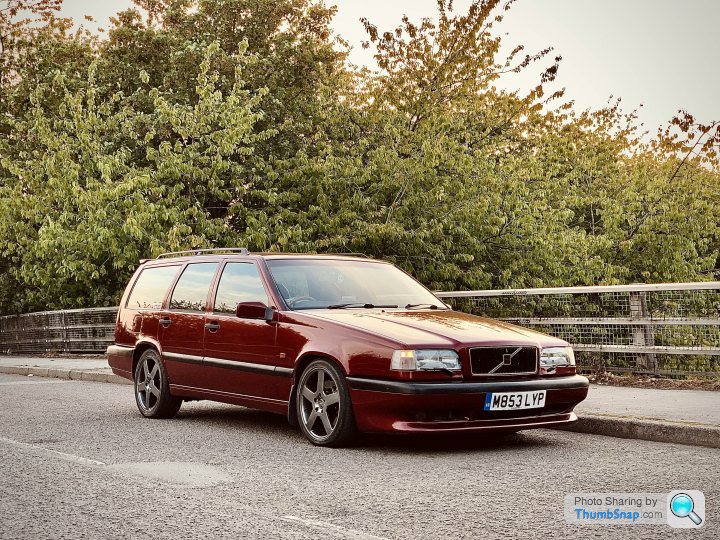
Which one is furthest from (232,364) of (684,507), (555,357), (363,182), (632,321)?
(363,182)

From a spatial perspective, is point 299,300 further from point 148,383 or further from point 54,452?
point 148,383

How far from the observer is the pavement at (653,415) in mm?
7984

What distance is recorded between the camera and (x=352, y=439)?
7.88 metres

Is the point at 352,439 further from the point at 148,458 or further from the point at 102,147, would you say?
the point at 102,147

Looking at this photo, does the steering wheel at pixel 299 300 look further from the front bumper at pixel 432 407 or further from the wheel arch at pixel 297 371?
the front bumper at pixel 432 407

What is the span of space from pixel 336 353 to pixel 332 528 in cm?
280

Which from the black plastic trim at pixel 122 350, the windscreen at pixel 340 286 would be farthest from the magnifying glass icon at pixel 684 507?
the black plastic trim at pixel 122 350

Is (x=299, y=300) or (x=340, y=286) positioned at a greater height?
(x=340, y=286)

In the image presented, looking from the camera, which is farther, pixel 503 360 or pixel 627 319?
pixel 627 319

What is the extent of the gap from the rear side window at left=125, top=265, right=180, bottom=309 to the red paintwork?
0.27 m

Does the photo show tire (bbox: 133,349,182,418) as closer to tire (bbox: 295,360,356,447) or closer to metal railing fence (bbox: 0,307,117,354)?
tire (bbox: 295,360,356,447)

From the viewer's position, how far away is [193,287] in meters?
9.95

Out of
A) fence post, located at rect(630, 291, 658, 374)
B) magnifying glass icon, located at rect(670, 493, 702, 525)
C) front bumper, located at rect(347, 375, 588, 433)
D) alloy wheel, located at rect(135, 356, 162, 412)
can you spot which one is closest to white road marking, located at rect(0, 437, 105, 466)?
alloy wheel, located at rect(135, 356, 162, 412)

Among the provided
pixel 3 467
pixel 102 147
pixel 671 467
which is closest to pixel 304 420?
pixel 3 467
